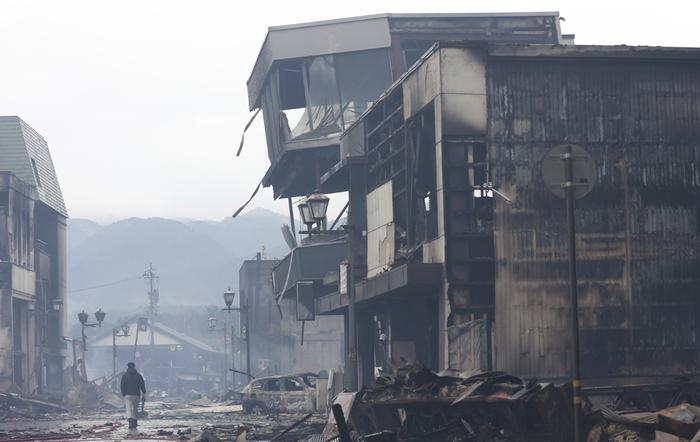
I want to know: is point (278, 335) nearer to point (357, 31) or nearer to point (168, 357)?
point (357, 31)

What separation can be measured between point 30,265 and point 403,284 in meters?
53.3

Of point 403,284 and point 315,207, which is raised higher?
point 315,207

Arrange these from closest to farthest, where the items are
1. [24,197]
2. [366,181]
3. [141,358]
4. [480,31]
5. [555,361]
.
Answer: [555,361]
[366,181]
[480,31]
[24,197]
[141,358]

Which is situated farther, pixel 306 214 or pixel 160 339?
pixel 160 339

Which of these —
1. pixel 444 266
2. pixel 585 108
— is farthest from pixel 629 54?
pixel 444 266

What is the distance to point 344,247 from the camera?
4916cm

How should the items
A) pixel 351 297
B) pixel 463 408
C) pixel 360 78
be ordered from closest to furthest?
pixel 463 408, pixel 351 297, pixel 360 78

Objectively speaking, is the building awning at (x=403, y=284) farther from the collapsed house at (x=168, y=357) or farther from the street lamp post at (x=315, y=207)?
the collapsed house at (x=168, y=357)

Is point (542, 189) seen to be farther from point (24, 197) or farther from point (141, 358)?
point (141, 358)

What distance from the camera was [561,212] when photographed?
30406mm

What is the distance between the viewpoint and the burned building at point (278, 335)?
87875mm

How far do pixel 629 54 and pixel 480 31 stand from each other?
24.3m

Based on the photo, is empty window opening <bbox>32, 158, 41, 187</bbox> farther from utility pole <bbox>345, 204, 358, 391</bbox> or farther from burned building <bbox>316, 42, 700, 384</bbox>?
utility pole <bbox>345, 204, 358, 391</bbox>

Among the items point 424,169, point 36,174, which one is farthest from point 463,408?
point 36,174
